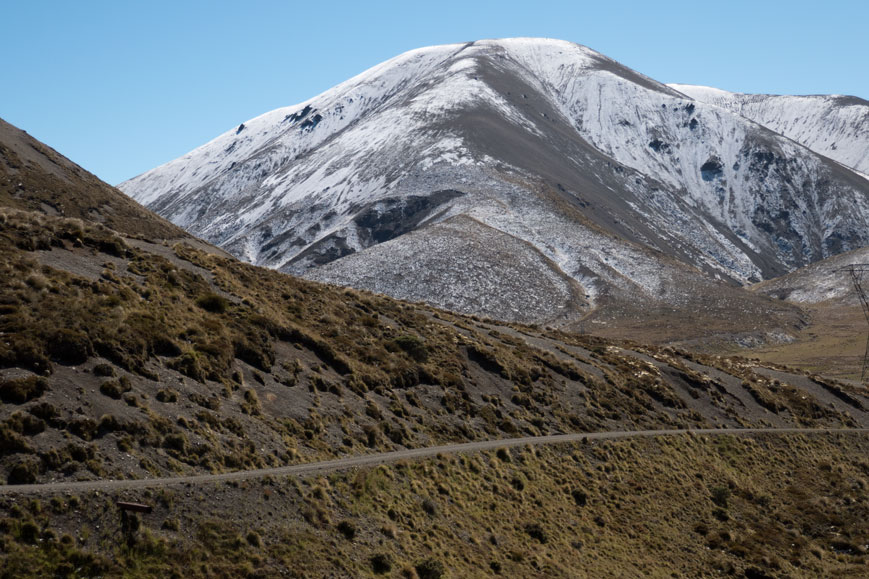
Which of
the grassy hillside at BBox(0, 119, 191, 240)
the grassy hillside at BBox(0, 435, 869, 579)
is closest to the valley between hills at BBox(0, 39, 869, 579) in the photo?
the grassy hillside at BBox(0, 435, 869, 579)

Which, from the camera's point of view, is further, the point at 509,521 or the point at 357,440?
the point at 357,440

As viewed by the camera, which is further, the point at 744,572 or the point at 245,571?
the point at 744,572

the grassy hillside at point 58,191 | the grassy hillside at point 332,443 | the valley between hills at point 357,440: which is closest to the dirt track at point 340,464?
the valley between hills at point 357,440

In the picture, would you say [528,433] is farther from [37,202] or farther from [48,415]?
[37,202]

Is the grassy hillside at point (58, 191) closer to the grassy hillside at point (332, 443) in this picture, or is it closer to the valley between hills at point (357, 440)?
the valley between hills at point (357, 440)

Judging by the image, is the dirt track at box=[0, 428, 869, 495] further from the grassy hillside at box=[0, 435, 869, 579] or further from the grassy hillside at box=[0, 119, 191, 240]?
the grassy hillside at box=[0, 119, 191, 240]

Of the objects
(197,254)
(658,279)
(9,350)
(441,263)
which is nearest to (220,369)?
(9,350)

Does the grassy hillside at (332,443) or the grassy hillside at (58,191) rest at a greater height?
the grassy hillside at (58,191)

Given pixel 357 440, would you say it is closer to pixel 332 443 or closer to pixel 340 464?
pixel 332 443

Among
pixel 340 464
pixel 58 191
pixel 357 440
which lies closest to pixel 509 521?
pixel 357 440

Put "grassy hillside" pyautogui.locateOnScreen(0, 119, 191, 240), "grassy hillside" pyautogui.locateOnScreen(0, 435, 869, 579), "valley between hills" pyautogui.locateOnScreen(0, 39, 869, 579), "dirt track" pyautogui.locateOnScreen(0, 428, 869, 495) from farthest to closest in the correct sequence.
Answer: "grassy hillside" pyautogui.locateOnScreen(0, 119, 191, 240)
"valley between hills" pyautogui.locateOnScreen(0, 39, 869, 579)
"dirt track" pyautogui.locateOnScreen(0, 428, 869, 495)
"grassy hillside" pyautogui.locateOnScreen(0, 435, 869, 579)

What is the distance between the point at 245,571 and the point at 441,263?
135848 mm

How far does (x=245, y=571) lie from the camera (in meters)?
20.3

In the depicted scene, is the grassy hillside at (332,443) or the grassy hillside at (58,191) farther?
the grassy hillside at (58,191)
